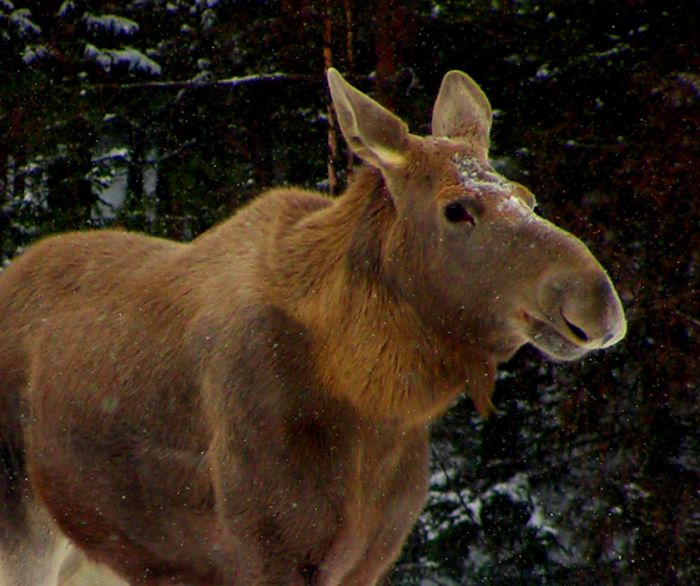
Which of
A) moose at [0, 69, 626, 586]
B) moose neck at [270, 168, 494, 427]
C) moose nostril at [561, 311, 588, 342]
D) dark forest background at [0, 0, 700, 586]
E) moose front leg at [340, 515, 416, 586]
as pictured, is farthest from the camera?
dark forest background at [0, 0, 700, 586]

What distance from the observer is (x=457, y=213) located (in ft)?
10.7

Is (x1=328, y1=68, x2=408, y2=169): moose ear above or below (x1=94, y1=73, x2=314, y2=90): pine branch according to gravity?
above

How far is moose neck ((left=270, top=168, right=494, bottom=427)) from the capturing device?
333 centimetres

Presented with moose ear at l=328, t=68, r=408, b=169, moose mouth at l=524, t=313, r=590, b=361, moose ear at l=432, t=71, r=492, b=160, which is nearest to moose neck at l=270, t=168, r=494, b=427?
moose ear at l=328, t=68, r=408, b=169

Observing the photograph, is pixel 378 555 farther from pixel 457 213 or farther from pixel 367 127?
pixel 367 127

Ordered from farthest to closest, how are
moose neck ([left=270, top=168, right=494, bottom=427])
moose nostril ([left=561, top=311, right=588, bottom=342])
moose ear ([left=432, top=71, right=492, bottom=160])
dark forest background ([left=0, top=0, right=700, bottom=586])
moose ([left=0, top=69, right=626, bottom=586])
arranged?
dark forest background ([left=0, top=0, right=700, bottom=586]), moose ear ([left=432, top=71, right=492, bottom=160]), moose neck ([left=270, top=168, right=494, bottom=427]), moose ([left=0, top=69, right=626, bottom=586]), moose nostril ([left=561, top=311, right=588, bottom=342])

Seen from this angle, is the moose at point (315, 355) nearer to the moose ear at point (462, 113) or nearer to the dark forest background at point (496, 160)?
the moose ear at point (462, 113)

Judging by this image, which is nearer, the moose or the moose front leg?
the moose

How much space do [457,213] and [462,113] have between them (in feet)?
2.25

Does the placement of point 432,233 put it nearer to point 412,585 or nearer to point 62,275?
point 62,275

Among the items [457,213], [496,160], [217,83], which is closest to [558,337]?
[457,213]

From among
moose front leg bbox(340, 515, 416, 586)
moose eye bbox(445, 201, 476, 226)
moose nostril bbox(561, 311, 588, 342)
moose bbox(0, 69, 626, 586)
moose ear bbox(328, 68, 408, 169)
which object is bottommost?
moose front leg bbox(340, 515, 416, 586)

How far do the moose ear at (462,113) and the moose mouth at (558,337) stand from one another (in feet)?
2.69

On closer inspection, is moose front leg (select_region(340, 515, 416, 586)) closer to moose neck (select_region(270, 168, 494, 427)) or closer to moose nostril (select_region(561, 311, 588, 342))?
moose neck (select_region(270, 168, 494, 427))
